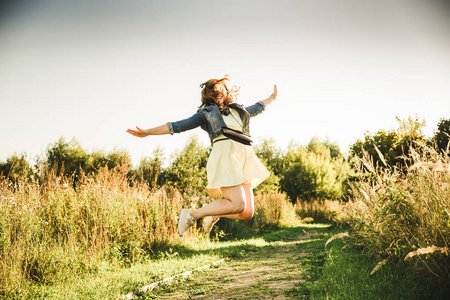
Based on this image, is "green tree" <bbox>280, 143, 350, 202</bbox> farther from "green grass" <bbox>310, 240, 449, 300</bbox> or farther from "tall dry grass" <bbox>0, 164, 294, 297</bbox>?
"green grass" <bbox>310, 240, 449, 300</bbox>

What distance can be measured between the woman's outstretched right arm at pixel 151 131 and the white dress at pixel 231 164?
568 millimetres

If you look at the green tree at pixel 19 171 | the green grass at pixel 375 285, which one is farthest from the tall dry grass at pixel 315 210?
the green grass at pixel 375 285

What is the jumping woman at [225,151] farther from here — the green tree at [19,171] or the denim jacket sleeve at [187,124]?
the green tree at [19,171]

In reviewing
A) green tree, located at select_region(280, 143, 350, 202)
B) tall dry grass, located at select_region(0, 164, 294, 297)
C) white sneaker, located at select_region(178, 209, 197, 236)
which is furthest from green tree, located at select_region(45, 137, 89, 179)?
white sneaker, located at select_region(178, 209, 197, 236)

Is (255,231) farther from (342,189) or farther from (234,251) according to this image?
(342,189)

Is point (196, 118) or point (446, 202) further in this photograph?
point (196, 118)

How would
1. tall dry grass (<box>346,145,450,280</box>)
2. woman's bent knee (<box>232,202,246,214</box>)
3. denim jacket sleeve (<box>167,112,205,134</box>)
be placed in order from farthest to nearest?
denim jacket sleeve (<box>167,112,205,134</box>) → woman's bent knee (<box>232,202,246,214</box>) → tall dry grass (<box>346,145,450,280</box>)

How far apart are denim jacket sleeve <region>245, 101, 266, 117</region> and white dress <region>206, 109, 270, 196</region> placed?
0.32 m

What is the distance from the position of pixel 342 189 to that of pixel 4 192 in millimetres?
23412

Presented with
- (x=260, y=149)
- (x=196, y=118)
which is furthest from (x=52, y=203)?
(x=260, y=149)

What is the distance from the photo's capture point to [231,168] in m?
3.26

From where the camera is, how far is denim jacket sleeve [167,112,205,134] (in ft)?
10.8

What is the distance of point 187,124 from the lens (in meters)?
3.38

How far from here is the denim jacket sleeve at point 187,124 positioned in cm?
330
